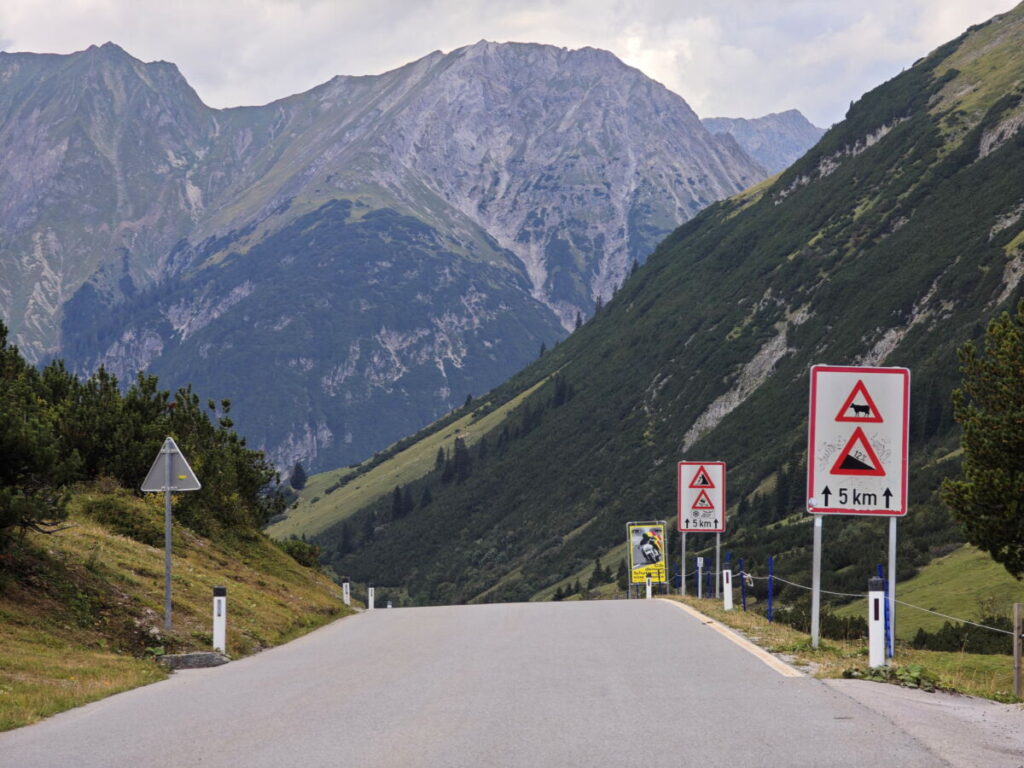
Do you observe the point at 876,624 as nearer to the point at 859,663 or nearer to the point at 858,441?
the point at 859,663

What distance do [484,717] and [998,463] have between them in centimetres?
1693

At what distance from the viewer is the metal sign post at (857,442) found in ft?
49.6

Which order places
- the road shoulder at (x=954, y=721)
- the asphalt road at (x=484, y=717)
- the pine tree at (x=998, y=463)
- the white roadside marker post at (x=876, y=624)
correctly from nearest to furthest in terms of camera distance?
the road shoulder at (x=954, y=721) → the asphalt road at (x=484, y=717) → the white roadside marker post at (x=876, y=624) → the pine tree at (x=998, y=463)

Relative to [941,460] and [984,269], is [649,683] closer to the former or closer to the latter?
[941,460]

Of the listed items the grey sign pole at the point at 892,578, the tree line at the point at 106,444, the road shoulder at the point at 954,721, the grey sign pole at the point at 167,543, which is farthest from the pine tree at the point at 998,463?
the tree line at the point at 106,444

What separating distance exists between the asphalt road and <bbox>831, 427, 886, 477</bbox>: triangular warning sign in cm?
283

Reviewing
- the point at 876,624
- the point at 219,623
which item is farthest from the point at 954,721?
the point at 219,623

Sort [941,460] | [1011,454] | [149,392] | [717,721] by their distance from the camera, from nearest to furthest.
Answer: [717,721]
[1011,454]
[149,392]
[941,460]

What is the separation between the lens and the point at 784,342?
6083 inches

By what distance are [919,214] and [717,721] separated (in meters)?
152

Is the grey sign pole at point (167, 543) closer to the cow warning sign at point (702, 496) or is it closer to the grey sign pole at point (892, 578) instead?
the grey sign pole at point (892, 578)

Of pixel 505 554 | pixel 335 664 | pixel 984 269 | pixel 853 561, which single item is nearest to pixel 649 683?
pixel 335 664

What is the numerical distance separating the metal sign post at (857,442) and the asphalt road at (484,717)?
8.39 feet

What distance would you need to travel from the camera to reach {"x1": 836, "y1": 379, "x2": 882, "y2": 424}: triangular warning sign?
15.2 metres
